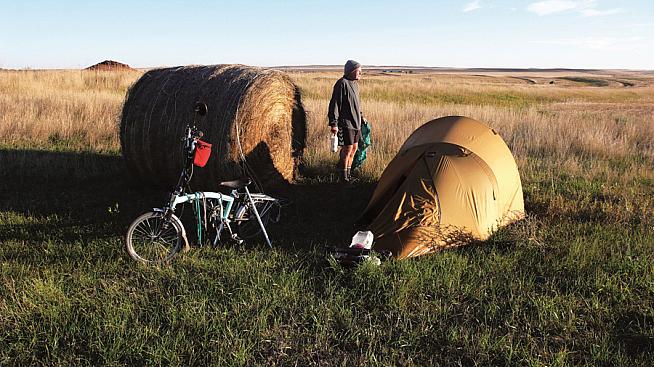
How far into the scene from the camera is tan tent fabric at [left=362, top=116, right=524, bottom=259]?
222 inches

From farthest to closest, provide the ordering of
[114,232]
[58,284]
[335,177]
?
[335,177], [114,232], [58,284]

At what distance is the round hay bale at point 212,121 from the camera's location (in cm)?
757

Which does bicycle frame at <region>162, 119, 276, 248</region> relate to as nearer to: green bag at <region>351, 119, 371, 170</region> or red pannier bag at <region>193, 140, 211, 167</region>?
red pannier bag at <region>193, 140, 211, 167</region>

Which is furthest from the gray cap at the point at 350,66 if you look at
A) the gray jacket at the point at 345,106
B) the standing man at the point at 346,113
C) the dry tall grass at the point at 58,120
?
the dry tall grass at the point at 58,120

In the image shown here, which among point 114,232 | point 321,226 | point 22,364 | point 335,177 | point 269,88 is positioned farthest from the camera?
point 335,177

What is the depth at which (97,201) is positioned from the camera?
24.6 feet

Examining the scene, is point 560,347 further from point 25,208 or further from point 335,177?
point 25,208

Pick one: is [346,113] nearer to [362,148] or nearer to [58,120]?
[362,148]

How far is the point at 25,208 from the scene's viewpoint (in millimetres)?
6883

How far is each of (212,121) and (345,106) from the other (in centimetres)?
225

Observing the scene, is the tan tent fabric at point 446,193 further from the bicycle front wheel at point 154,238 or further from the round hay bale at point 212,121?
the round hay bale at point 212,121

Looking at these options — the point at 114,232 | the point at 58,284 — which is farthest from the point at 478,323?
the point at 114,232

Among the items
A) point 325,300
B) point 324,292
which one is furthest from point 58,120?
point 325,300

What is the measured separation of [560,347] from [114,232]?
15.9 ft
